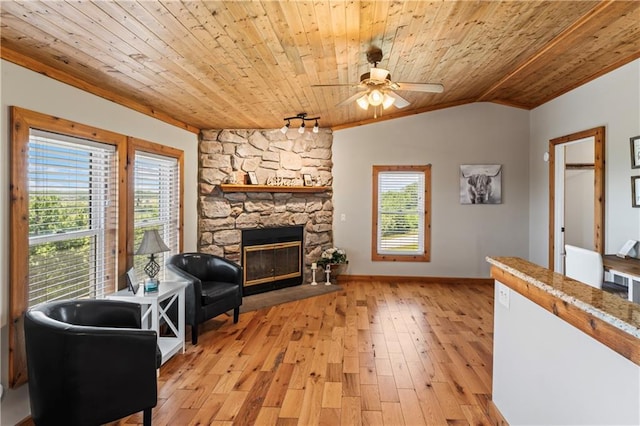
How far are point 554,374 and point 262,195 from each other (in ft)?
14.5

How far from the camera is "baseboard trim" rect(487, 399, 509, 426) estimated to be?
210 cm

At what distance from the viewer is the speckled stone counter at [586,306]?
3.56 ft

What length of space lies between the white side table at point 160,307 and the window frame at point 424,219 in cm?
344

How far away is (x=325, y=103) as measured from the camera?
4398 mm

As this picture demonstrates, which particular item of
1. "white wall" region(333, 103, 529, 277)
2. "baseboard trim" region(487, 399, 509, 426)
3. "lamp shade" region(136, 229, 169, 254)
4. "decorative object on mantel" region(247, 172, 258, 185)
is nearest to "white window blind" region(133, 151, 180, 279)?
"lamp shade" region(136, 229, 169, 254)

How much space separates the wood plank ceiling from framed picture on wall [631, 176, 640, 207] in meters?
1.31

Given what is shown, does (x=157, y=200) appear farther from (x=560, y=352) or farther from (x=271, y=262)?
(x=560, y=352)

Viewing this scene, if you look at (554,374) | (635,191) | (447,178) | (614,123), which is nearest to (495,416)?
(554,374)

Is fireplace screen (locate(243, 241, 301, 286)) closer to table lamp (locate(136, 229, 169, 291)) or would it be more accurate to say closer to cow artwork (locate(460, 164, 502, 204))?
table lamp (locate(136, 229, 169, 291))

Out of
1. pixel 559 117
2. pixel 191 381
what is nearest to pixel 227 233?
pixel 191 381

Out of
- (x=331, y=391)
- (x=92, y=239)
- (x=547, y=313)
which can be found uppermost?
(x=92, y=239)

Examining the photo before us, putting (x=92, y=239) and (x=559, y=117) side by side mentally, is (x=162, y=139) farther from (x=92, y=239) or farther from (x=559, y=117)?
(x=559, y=117)

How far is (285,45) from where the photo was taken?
8.63 feet

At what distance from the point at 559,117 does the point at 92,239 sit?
6.02 metres
